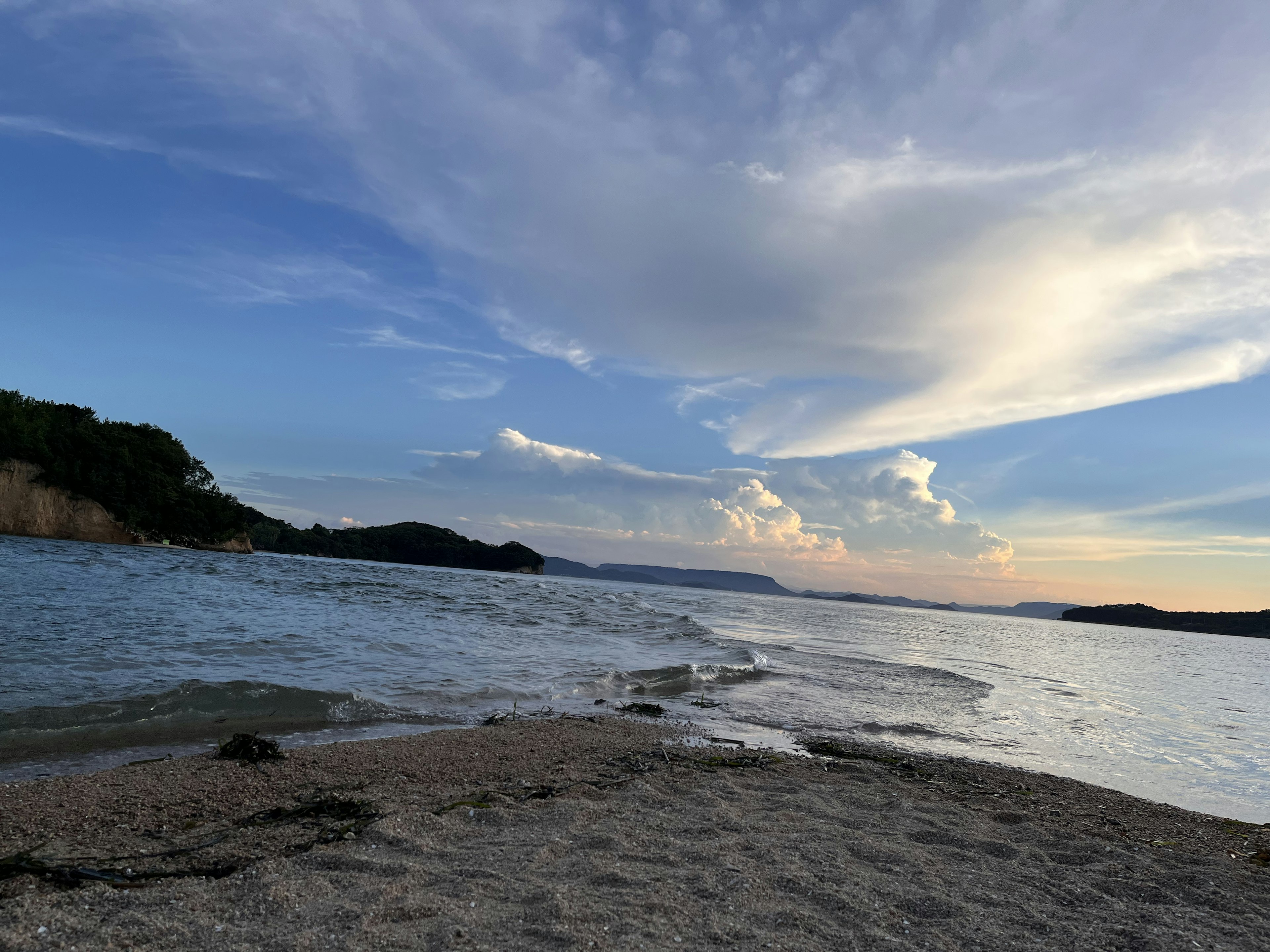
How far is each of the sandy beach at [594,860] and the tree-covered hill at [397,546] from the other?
11030cm

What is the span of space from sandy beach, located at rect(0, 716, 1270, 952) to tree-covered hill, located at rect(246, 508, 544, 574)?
110298mm

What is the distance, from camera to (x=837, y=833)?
4.81 meters

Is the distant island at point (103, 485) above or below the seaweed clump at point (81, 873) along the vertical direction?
above

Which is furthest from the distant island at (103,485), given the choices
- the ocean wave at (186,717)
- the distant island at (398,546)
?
the ocean wave at (186,717)

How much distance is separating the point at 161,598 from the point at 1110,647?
51.1 meters

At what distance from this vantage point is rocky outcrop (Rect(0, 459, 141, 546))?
50.7 meters

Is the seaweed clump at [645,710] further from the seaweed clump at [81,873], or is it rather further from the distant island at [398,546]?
the distant island at [398,546]

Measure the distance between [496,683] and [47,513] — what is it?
2458 inches

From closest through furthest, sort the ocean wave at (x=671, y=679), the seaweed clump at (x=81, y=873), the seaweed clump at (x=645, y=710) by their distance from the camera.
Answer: the seaweed clump at (x=81, y=873) → the seaweed clump at (x=645, y=710) → the ocean wave at (x=671, y=679)

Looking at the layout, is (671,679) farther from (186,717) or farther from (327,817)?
(327,817)

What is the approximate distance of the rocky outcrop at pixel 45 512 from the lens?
5069 cm

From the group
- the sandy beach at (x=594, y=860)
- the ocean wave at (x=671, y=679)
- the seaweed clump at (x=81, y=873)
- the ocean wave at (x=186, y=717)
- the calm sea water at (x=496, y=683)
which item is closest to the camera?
the sandy beach at (x=594, y=860)

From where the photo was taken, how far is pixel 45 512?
5306cm

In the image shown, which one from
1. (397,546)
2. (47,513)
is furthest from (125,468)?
(397,546)
